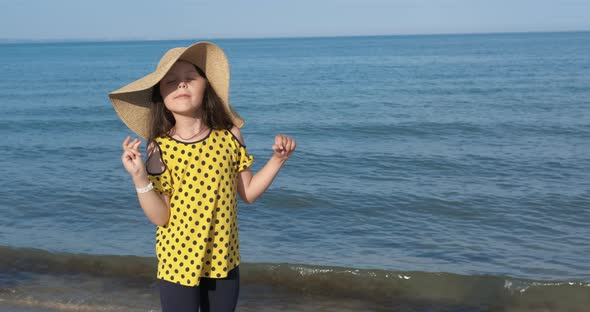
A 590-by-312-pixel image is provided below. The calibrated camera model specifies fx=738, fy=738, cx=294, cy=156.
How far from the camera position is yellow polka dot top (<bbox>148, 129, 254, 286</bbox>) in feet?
10.4

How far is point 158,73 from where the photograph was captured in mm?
3166

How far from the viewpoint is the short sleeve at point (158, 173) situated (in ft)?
10.5

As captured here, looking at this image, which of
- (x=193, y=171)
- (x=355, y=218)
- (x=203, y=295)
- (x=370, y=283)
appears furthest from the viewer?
(x=355, y=218)

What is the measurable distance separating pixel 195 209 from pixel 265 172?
14.4 inches

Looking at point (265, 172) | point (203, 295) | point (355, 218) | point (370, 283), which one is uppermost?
point (265, 172)

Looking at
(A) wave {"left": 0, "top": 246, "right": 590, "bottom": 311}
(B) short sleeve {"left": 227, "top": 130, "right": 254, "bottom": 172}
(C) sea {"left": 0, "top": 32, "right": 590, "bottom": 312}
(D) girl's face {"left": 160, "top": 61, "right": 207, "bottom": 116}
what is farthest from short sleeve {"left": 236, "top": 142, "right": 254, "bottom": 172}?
(A) wave {"left": 0, "top": 246, "right": 590, "bottom": 311}

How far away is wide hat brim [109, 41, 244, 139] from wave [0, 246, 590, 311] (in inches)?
149

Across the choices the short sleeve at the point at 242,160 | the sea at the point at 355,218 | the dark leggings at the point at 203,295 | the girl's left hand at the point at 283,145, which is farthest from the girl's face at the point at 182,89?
the sea at the point at 355,218

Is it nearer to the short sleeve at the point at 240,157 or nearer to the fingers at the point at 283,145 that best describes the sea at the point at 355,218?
the short sleeve at the point at 240,157

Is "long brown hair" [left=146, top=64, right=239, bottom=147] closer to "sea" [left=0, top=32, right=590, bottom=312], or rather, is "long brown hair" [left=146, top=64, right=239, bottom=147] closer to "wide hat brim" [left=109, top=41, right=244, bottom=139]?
"wide hat brim" [left=109, top=41, right=244, bottom=139]

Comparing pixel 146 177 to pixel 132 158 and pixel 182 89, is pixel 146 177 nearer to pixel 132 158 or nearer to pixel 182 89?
pixel 132 158

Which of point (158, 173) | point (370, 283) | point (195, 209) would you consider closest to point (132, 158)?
point (158, 173)

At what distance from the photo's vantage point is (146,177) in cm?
304

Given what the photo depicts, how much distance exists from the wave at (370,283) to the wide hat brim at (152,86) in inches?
149
